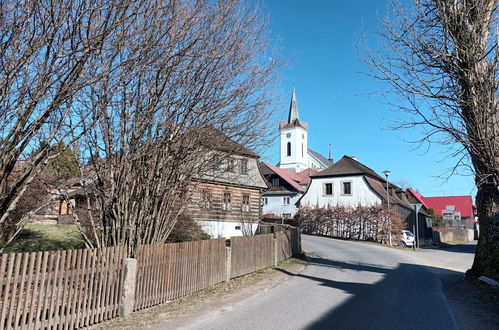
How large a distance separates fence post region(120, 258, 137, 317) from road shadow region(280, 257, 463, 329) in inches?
128

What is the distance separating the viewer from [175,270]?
8203 millimetres

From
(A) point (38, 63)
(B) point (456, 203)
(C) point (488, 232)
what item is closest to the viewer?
(A) point (38, 63)

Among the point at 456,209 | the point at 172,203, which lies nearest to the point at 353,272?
the point at 172,203

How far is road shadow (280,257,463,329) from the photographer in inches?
263

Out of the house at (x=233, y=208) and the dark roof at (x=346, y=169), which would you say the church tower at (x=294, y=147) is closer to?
the dark roof at (x=346, y=169)

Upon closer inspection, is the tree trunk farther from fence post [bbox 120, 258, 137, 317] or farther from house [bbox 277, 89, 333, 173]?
house [bbox 277, 89, 333, 173]

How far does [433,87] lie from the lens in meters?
10.8

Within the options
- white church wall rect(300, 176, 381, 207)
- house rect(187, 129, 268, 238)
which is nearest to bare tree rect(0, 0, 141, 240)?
house rect(187, 129, 268, 238)

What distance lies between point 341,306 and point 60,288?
215 inches

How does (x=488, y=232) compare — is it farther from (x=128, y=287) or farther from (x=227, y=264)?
(x=128, y=287)

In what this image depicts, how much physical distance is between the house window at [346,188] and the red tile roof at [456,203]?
147 ft

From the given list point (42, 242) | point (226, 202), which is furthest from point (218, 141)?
point (226, 202)

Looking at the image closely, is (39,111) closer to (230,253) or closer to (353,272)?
(230,253)

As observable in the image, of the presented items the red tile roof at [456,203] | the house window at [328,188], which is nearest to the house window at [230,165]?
the house window at [328,188]
